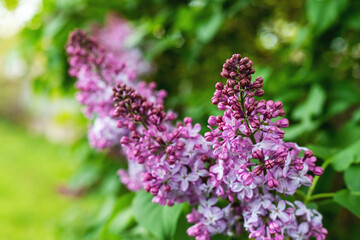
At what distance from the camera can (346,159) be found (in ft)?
3.20

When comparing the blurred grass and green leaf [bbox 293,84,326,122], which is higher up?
the blurred grass

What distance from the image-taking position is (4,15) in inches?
77.5

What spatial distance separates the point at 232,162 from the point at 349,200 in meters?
0.42

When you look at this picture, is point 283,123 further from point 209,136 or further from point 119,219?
point 119,219

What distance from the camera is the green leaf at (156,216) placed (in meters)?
0.91

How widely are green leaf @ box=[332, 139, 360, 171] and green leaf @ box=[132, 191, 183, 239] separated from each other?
0.44 m

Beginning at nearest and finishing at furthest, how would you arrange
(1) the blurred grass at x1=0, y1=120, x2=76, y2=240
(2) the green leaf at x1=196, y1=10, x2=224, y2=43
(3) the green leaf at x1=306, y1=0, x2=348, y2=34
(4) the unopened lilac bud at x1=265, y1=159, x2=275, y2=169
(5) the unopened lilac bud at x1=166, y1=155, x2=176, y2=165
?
1. (4) the unopened lilac bud at x1=265, y1=159, x2=275, y2=169
2. (5) the unopened lilac bud at x1=166, y1=155, x2=176, y2=165
3. (3) the green leaf at x1=306, y1=0, x2=348, y2=34
4. (2) the green leaf at x1=196, y1=10, x2=224, y2=43
5. (1) the blurred grass at x1=0, y1=120, x2=76, y2=240

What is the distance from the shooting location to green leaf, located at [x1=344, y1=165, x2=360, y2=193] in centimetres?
93

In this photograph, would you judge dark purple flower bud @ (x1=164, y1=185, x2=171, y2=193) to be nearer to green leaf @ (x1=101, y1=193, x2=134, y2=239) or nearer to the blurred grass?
green leaf @ (x1=101, y1=193, x2=134, y2=239)

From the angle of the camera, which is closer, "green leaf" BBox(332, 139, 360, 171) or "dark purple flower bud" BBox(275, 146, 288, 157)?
"dark purple flower bud" BBox(275, 146, 288, 157)

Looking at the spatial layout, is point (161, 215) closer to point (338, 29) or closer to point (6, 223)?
point (338, 29)

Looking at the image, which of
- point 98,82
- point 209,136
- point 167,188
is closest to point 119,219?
point 98,82

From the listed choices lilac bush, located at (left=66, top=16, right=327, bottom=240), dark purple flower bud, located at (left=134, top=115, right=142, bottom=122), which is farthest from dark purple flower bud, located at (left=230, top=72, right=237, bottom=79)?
dark purple flower bud, located at (left=134, top=115, right=142, bottom=122)

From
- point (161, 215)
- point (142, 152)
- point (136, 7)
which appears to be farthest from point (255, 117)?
point (136, 7)
